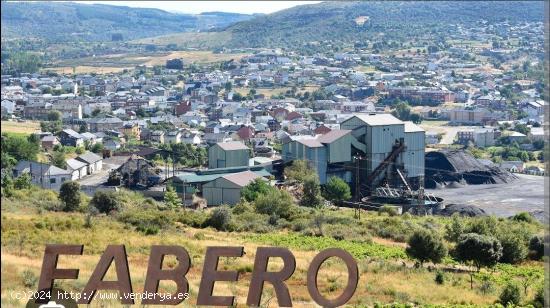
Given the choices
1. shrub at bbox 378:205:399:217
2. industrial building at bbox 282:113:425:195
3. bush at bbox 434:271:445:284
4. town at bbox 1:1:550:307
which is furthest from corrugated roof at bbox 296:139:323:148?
bush at bbox 434:271:445:284

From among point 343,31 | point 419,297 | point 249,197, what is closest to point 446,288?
point 419,297

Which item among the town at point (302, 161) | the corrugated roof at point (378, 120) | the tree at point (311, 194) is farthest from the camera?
the corrugated roof at point (378, 120)

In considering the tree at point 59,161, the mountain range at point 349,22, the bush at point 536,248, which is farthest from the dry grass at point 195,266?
the mountain range at point 349,22

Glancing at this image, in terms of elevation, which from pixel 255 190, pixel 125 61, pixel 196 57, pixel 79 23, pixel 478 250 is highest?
pixel 79 23

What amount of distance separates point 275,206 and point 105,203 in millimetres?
4114

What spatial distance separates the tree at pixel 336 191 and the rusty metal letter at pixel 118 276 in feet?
60.5

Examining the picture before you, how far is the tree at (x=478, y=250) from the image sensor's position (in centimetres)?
1570

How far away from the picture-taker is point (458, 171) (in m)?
36.3

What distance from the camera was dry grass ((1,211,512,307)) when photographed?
438 inches

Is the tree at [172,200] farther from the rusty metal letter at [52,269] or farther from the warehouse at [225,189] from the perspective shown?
the rusty metal letter at [52,269]

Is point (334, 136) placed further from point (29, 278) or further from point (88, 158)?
point (29, 278)

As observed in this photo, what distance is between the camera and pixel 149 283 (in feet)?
30.7

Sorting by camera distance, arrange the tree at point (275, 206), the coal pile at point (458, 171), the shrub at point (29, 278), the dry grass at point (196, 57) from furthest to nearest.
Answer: the dry grass at point (196, 57) → the coal pile at point (458, 171) → the tree at point (275, 206) → the shrub at point (29, 278)

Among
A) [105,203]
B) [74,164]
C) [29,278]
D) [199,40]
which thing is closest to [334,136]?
[74,164]
